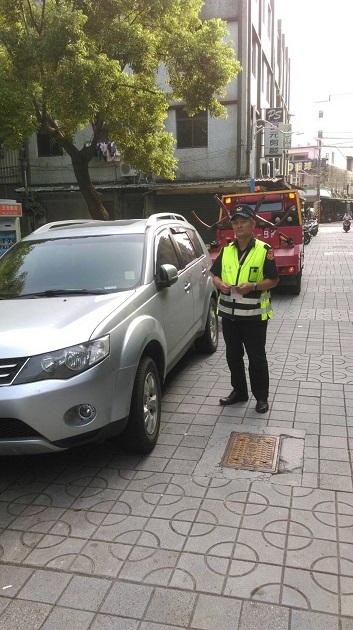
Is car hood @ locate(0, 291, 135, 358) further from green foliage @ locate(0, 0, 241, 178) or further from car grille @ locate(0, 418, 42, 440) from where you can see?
green foliage @ locate(0, 0, 241, 178)

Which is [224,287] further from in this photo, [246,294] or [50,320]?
[50,320]

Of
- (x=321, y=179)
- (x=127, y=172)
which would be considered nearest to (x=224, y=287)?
(x=127, y=172)

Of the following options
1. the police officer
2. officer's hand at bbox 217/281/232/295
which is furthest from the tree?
officer's hand at bbox 217/281/232/295

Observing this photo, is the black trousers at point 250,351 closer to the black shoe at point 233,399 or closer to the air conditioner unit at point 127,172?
the black shoe at point 233,399

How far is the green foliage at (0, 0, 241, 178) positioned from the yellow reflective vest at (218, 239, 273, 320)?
8.01m

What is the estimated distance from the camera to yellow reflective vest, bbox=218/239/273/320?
168 inches

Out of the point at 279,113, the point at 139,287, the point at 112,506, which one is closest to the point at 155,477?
the point at 112,506

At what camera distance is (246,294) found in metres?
4.33

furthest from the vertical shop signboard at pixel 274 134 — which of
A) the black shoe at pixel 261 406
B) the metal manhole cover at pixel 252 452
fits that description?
the metal manhole cover at pixel 252 452

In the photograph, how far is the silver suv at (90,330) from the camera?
3109 mm

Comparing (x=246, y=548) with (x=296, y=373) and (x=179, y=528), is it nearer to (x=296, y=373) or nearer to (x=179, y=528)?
(x=179, y=528)

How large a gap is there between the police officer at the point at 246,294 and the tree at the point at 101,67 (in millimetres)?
7959

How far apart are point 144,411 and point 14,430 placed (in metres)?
0.95

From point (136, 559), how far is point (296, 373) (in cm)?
334
